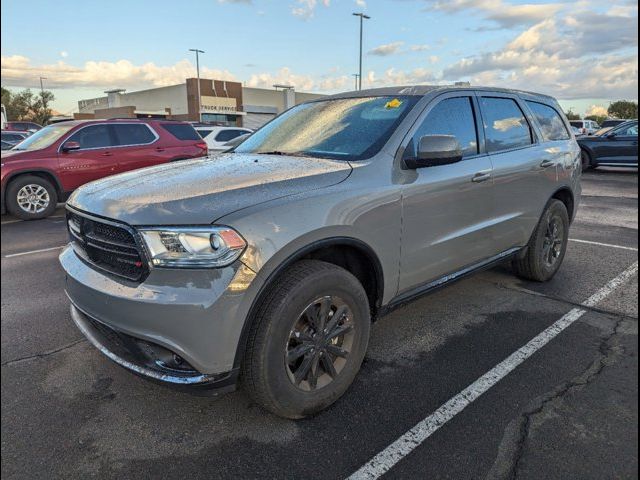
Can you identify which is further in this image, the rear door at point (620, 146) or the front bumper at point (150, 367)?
the rear door at point (620, 146)

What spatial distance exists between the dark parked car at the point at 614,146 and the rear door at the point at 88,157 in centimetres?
1410

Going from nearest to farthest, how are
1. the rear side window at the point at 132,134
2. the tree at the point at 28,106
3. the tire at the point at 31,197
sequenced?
the tire at the point at 31,197, the rear side window at the point at 132,134, the tree at the point at 28,106

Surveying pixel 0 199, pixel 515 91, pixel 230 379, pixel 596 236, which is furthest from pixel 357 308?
pixel 0 199

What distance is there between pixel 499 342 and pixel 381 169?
5.43 ft

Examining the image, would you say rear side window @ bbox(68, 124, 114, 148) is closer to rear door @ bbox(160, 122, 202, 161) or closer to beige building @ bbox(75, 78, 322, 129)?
rear door @ bbox(160, 122, 202, 161)

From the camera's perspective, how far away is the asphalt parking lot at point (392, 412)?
2.30 meters

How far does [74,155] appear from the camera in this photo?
355 inches

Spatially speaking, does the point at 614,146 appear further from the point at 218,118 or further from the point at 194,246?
the point at 218,118

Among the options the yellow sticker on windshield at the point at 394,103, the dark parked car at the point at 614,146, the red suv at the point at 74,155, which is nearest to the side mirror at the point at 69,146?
the red suv at the point at 74,155

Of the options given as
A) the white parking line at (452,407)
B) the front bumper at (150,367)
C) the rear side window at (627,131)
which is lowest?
the white parking line at (452,407)

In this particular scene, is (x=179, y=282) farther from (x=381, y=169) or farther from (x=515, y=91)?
(x=515, y=91)

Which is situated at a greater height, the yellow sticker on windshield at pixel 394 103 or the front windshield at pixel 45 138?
the yellow sticker on windshield at pixel 394 103

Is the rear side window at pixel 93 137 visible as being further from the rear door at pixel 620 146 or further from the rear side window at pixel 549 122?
the rear door at pixel 620 146

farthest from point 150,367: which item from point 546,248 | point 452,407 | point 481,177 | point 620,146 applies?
point 620,146
